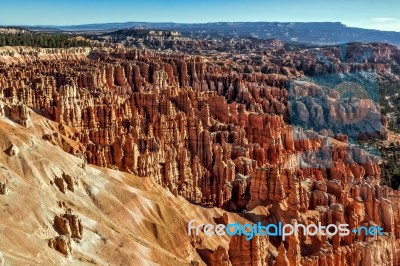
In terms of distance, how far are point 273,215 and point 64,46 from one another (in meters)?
94.5

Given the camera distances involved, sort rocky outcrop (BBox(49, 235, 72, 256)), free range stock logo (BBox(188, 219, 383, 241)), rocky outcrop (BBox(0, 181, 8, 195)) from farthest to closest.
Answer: free range stock logo (BBox(188, 219, 383, 241)) < rocky outcrop (BBox(0, 181, 8, 195)) < rocky outcrop (BBox(49, 235, 72, 256))

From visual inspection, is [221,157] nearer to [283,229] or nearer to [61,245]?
[283,229]

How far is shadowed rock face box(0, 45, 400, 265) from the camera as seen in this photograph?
3434cm

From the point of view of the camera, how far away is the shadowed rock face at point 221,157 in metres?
34.3

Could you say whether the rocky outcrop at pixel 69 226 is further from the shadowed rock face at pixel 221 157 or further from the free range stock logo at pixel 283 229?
the free range stock logo at pixel 283 229

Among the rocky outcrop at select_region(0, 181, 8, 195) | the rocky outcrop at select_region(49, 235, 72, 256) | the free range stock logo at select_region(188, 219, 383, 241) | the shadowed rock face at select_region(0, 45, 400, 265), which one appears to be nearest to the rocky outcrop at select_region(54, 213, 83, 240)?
the shadowed rock face at select_region(0, 45, 400, 265)

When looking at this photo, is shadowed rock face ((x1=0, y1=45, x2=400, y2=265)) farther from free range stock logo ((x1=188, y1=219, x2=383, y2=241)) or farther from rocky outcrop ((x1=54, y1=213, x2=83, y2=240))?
free range stock logo ((x1=188, y1=219, x2=383, y2=241))

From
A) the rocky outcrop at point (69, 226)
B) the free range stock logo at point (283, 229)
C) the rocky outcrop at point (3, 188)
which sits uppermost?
the rocky outcrop at point (3, 188)

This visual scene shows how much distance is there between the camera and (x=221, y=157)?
50.3 metres

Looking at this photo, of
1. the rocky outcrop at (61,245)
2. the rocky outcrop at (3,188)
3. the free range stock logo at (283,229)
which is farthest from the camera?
the free range stock logo at (283,229)

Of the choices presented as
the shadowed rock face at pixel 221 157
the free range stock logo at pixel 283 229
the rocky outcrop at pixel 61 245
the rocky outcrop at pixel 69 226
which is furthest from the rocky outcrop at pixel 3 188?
the free range stock logo at pixel 283 229

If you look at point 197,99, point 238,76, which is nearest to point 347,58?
point 238,76

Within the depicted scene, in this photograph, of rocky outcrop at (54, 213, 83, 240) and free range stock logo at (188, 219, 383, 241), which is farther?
free range stock logo at (188, 219, 383, 241)

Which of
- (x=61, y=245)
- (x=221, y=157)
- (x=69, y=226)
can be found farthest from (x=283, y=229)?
(x=61, y=245)
